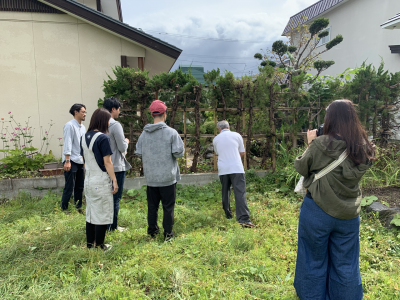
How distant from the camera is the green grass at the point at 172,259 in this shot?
2529 mm

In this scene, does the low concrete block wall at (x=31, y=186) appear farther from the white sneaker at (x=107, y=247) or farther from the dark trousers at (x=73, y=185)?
the white sneaker at (x=107, y=247)

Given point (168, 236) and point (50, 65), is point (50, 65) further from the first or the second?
point (168, 236)

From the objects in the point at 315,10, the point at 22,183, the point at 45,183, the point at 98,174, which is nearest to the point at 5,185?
the point at 22,183

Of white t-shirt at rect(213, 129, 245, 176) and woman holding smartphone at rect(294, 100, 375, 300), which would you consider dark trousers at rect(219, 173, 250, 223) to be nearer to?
white t-shirt at rect(213, 129, 245, 176)

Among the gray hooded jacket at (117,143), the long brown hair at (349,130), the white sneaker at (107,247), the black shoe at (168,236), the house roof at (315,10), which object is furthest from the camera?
the house roof at (315,10)

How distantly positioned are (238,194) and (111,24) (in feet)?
17.2

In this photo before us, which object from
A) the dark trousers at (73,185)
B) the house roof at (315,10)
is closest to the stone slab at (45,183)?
the dark trousers at (73,185)

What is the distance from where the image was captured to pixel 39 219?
4.29m

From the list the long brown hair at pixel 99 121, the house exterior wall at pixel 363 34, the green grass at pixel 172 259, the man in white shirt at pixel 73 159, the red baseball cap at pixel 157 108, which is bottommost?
the green grass at pixel 172 259

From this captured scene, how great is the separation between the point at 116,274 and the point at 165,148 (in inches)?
60.6

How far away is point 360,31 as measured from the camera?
533 inches

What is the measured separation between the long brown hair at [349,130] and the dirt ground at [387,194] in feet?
10.1

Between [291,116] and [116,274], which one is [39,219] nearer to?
[116,274]

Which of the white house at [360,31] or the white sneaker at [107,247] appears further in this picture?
the white house at [360,31]
